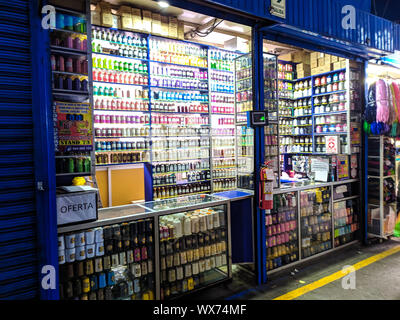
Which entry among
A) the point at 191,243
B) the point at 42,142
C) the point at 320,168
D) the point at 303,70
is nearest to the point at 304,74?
the point at 303,70

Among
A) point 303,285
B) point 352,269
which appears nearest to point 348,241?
point 352,269

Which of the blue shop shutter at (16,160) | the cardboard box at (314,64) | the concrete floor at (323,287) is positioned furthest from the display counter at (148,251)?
the cardboard box at (314,64)

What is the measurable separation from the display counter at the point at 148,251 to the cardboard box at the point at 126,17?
4.07 meters

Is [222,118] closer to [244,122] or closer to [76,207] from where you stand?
[244,122]

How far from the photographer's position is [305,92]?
297 inches

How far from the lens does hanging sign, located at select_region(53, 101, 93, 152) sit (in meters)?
2.85

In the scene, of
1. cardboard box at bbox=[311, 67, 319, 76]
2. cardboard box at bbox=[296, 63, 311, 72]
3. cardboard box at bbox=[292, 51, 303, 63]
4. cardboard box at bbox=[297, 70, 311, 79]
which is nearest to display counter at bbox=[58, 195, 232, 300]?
cardboard box at bbox=[311, 67, 319, 76]

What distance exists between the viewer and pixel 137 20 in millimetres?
6141

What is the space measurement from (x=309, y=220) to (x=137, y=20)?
5332 millimetres

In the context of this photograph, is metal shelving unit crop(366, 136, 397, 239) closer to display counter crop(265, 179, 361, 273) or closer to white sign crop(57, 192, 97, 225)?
display counter crop(265, 179, 361, 273)

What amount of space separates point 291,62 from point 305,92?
1.28 m

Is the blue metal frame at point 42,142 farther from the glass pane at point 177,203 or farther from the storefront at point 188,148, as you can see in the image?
the glass pane at point 177,203

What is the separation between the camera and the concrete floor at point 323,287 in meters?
3.71

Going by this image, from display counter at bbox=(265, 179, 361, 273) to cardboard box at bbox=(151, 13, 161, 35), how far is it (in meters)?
4.31
